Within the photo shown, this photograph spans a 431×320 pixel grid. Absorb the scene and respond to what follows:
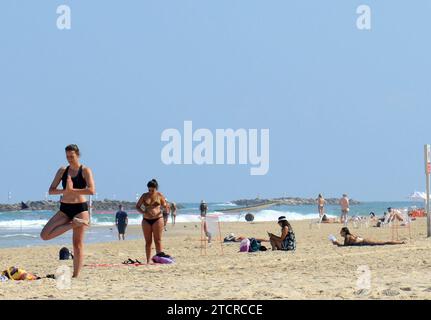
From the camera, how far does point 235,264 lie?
471 inches

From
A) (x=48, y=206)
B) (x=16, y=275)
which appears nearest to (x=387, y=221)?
(x=16, y=275)

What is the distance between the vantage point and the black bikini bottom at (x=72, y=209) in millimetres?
9273

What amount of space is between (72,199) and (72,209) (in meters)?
0.11

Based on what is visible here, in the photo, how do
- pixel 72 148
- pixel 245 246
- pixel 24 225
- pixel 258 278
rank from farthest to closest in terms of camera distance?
1. pixel 24 225
2. pixel 245 246
3. pixel 258 278
4. pixel 72 148

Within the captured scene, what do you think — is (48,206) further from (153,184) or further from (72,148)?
(72,148)

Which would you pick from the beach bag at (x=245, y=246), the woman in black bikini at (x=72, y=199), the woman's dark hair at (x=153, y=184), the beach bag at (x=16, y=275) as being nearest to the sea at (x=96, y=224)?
the beach bag at (x=245, y=246)

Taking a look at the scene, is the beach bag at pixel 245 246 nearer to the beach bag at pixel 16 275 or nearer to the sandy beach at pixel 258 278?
the sandy beach at pixel 258 278

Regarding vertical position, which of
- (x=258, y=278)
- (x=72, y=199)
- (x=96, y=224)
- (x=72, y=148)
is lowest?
(x=96, y=224)

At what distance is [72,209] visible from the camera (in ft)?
30.5

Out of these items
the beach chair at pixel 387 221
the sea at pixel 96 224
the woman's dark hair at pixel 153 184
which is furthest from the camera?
the beach chair at pixel 387 221

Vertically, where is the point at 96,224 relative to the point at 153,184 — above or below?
below
